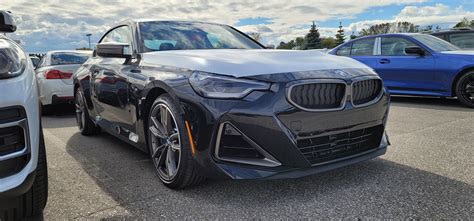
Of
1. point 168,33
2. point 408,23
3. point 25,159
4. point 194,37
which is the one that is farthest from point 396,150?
point 408,23

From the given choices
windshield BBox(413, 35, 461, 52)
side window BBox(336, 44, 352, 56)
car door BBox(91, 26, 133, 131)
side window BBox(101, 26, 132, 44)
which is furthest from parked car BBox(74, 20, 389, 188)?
side window BBox(336, 44, 352, 56)

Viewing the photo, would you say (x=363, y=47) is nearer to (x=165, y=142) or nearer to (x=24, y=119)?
(x=165, y=142)

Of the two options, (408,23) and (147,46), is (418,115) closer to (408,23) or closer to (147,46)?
(147,46)

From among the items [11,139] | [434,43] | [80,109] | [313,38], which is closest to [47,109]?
[80,109]

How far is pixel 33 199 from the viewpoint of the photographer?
2.24 metres

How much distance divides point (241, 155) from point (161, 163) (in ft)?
2.71

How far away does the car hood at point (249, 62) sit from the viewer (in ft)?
8.44

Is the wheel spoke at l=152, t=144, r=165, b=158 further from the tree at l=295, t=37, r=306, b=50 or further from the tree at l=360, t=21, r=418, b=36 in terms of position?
the tree at l=295, t=37, r=306, b=50

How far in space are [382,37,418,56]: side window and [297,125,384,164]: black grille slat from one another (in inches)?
194

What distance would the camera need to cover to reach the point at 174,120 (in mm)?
2719

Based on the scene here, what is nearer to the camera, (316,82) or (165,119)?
(316,82)

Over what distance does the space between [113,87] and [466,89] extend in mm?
5753

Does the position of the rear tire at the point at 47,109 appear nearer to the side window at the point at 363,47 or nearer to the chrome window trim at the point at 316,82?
the chrome window trim at the point at 316,82

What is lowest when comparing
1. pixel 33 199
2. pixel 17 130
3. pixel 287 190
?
pixel 287 190
